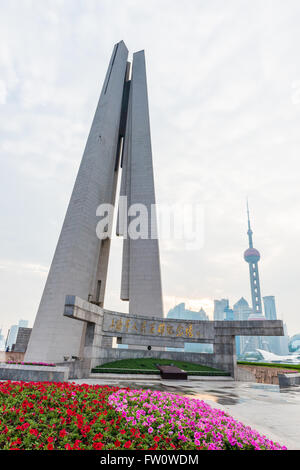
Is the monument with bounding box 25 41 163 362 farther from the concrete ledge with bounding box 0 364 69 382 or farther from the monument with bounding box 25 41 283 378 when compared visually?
the concrete ledge with bounding box 0 364 69 382

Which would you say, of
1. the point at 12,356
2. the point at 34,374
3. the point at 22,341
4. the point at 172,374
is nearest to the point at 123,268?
the point at 22,341

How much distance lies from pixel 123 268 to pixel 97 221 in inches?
260

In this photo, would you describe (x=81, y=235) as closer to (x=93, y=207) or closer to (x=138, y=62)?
(x=93, y=207)

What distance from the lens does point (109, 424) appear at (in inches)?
190

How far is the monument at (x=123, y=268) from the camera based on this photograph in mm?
19438

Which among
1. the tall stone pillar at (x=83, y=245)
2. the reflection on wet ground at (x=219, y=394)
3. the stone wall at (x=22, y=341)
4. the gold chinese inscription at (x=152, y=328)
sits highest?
the tall stone pillar at (x=83, y=245)

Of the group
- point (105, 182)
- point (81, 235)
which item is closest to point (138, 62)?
point (105, 182)

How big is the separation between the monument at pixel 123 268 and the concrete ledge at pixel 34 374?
125 inches

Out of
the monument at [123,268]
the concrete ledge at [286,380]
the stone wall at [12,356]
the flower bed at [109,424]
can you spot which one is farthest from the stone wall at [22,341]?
the flower bed at [109,424]

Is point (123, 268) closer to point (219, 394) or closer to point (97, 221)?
point (97, 221)

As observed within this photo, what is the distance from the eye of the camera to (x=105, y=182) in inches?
1232

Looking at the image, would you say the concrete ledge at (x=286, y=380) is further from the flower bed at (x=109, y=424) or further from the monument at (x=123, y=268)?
the flower bed at (x=109, y=424)

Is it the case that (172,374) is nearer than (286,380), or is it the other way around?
(172,374)
